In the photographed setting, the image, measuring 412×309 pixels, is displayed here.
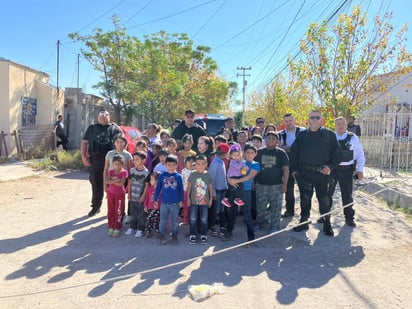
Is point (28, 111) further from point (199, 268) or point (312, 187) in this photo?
point (199, 268)

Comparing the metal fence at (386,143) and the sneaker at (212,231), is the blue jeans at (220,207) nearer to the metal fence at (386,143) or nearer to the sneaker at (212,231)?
the sneaker at (212,231)

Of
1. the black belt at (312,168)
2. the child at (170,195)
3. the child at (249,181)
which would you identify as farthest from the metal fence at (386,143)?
the child at (170,195)

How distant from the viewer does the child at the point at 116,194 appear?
17.7 feet

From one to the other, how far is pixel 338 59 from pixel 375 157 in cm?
434

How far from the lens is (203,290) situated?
3.55 metres

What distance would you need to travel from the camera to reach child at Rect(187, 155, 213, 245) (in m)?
5.10

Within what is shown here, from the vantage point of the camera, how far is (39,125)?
16.2 meters

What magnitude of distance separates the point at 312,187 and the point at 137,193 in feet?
8.93

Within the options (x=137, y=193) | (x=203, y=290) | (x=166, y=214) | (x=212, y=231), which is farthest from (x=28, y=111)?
(x=203, y=290)

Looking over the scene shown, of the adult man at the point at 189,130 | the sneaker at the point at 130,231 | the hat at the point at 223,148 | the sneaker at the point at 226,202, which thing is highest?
the adult man at the point at 189,130

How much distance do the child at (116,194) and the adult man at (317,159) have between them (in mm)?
2756

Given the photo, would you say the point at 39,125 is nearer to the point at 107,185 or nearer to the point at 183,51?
the point at 183,51

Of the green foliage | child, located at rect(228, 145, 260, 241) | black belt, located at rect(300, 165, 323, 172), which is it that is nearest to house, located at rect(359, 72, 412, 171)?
black belt, located at rect(300, 165, 323, 172)

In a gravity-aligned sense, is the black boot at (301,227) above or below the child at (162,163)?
below
